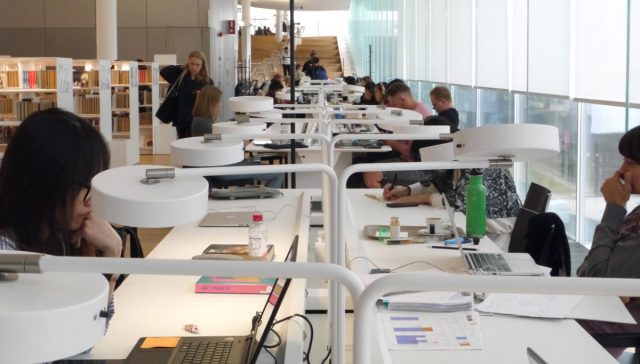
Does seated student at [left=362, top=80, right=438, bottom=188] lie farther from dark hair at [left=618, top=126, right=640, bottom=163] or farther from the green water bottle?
dark hair at [left=618, top=126, right=640, bottom=163]

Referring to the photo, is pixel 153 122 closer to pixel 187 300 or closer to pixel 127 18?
pixel 127 18

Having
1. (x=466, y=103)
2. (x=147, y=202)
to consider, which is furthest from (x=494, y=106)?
(x=147, y=202)

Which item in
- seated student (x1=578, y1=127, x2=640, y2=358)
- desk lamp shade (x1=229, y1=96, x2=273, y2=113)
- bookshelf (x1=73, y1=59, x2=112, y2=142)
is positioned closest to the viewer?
seated student (x1=578, y1=127, x2=640, y2=358)

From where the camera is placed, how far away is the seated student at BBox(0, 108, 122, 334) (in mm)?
1822

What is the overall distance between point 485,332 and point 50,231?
3.56 ft

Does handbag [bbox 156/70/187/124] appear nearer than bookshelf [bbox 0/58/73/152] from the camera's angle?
Yes

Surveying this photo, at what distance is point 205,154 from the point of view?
178 centimetres

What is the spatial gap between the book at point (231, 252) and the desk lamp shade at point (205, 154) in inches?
35.9

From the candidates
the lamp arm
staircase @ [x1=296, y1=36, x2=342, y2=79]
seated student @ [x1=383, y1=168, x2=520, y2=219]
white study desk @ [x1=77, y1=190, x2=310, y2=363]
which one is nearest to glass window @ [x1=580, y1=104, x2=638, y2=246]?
seated student @ [x1=383, y1=168, x2=520, y2=219]

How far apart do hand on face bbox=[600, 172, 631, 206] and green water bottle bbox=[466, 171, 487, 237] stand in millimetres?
434

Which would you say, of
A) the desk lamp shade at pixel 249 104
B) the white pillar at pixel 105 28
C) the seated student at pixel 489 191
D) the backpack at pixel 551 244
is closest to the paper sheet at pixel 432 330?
the backpack at pixel 551 244

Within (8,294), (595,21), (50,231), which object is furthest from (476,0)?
(8,294)

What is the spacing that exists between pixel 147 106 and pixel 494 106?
721 centimetres

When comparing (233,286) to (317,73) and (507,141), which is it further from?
(317,73)
